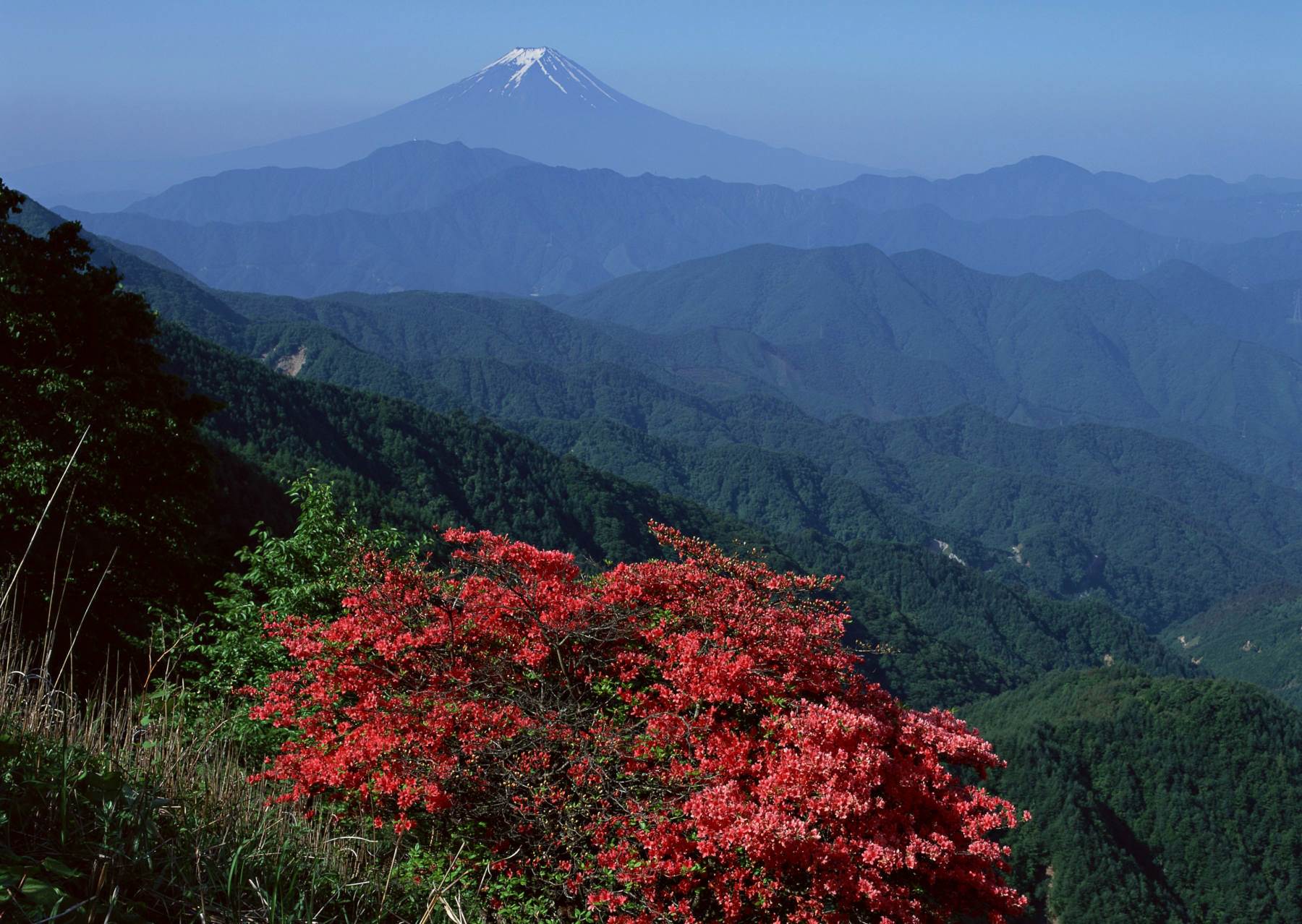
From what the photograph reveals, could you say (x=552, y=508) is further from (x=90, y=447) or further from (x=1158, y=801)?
(x=90, y=447)

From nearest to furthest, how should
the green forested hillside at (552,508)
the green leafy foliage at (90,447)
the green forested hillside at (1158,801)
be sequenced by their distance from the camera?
the green leafy foliage at (90,447) → the green forested hillside at (1158,801) → the green forested hillside at (552,508)

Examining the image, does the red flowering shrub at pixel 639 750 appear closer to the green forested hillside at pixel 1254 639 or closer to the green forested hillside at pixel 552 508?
the green forested hillside at pixel 552 508

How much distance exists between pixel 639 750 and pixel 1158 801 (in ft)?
198

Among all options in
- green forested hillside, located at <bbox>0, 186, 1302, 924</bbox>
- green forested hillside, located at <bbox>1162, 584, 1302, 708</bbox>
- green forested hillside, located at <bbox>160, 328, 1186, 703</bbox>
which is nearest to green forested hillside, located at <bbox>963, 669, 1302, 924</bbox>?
green forested hillside, located at <bbox>0, 186, 1302, 924</bbox>

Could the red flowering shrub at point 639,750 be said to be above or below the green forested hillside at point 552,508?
above

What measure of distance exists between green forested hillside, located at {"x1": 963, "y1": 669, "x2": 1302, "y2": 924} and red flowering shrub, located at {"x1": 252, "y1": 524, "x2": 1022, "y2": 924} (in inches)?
1746

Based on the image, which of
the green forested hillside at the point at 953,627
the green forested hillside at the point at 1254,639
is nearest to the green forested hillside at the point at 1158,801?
the green forested hillside at the point at 953,627

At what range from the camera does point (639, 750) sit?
7078 mm

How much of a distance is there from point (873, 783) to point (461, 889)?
2860 millimetres

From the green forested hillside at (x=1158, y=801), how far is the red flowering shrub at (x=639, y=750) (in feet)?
145

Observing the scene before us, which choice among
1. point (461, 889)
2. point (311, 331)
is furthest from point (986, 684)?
point (311, 331)

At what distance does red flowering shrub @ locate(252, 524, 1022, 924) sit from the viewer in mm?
6359

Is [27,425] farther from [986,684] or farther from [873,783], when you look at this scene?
[986,684]

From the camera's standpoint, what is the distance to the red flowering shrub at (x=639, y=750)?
6359 mm
